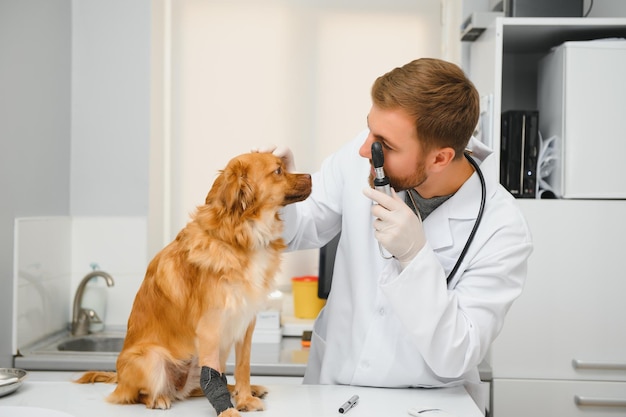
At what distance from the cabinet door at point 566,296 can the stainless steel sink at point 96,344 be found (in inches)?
61.3

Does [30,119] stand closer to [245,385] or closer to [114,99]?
[114,99]

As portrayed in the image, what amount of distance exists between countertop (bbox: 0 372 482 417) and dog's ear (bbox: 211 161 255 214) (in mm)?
419

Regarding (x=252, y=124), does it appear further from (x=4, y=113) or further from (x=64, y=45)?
(x=4, y=113)

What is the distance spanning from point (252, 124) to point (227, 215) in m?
1.94

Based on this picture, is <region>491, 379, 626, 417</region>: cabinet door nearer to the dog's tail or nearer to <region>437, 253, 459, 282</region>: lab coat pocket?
<region>437, 253, 459, 282</region>: lab coat pocket

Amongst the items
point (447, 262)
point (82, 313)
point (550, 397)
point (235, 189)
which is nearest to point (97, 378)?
point (235, 189)

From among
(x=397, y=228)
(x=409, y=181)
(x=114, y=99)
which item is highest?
(x=114, y=99)

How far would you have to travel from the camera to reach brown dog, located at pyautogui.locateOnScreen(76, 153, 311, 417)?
1.40 m

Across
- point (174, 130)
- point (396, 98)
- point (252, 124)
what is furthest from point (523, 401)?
point (174, 130)

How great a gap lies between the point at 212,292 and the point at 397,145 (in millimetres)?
529

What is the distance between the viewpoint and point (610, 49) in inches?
95.2

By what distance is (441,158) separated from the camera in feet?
5.24

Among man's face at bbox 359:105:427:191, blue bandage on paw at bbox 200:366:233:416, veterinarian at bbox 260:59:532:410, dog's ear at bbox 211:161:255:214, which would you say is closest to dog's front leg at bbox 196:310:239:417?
blue bandage on paw at bbox 200:366:233:416

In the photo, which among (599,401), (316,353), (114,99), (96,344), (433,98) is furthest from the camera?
(114,99)
